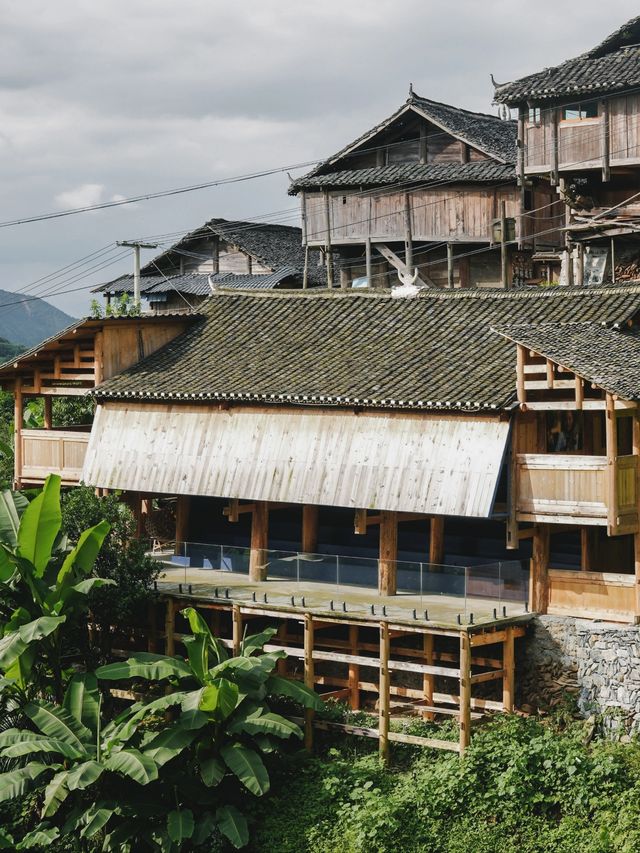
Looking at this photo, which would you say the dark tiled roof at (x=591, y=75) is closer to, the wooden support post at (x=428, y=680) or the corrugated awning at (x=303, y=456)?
the corrugated awning at (x=303, y=456)

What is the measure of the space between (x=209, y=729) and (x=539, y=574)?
22.4 feet

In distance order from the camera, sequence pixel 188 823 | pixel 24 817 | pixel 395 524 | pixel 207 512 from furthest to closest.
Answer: pixel 207 512 < pixel 395 524 < pixel 24 817 < pixel 188 823

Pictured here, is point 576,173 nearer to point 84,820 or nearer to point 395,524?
point 395,524

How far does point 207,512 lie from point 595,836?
1423 centimetres

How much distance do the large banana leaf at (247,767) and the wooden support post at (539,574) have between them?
603 cm

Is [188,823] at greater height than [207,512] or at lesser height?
lesser

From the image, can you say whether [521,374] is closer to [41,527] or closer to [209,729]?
[209,729]

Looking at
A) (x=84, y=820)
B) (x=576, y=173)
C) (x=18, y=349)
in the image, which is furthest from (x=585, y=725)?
(x=18, y=349)

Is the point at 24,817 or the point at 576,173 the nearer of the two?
the point at 24,817

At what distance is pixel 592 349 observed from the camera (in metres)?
24.7

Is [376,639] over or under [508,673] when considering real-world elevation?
over

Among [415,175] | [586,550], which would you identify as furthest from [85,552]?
[415,175]

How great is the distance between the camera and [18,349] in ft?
349

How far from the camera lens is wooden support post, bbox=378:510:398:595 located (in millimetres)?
26500
